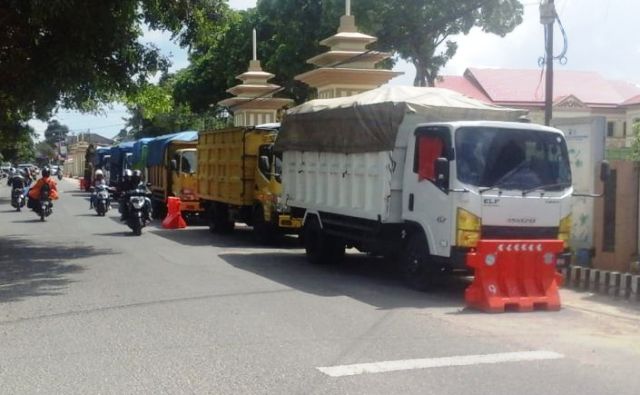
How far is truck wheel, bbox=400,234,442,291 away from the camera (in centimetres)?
1188

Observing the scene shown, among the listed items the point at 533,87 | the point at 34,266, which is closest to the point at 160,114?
the point at 34,266

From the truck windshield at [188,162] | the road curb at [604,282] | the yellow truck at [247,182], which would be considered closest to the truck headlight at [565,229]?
the road curb at [604,282]

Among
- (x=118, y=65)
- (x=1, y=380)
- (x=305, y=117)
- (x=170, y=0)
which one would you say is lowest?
(x=1, y=380)

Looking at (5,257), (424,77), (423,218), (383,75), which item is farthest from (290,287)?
(424,77)

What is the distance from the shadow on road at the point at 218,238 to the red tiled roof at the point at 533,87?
34.8m

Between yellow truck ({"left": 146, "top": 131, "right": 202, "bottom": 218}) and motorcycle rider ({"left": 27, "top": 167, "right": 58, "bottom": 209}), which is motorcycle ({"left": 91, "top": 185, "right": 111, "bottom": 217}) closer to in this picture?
yellow truck ({"left": 146, "top": 131, "right": 202, "bottom": 218})

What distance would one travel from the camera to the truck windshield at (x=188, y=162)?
25.8 meters

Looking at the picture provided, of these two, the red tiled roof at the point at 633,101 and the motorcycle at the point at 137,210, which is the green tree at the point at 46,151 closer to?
the red tiled roof at the point at 633,101

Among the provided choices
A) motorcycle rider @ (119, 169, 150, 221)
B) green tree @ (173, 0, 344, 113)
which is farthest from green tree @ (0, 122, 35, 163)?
motorcycle rider @ (119, 169, 150, 221)

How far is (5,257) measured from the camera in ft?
53.1

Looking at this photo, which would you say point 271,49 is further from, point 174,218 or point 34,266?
point 34,266

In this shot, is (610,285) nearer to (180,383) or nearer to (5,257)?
(180,383)

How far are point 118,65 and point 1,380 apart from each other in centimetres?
1088

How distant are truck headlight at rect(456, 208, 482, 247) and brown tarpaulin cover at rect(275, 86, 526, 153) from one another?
1.84 m
